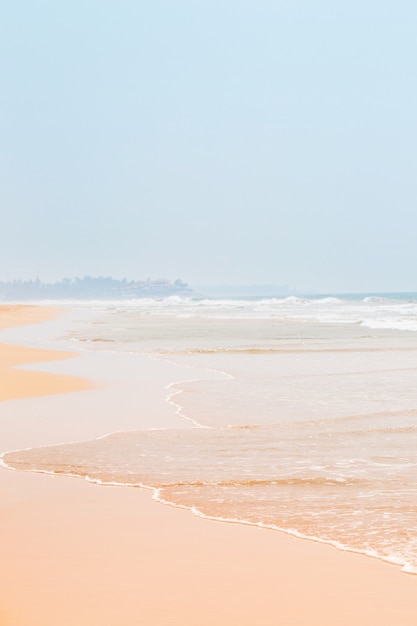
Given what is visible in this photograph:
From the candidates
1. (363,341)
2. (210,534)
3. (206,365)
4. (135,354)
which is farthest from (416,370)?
(210,534)

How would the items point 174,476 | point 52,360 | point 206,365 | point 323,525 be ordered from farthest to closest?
point 52,360
point 206,365
point 174,476
point 323,525

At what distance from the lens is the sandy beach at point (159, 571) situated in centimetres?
363

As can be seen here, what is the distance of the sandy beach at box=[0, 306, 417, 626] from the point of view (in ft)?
11.9

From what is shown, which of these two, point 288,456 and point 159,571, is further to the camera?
point 288,456

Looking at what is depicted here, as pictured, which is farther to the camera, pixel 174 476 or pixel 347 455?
pixel 347 455

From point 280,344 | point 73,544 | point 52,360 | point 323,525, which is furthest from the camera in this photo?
point 280,344

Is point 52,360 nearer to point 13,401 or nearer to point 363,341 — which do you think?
point 13,401

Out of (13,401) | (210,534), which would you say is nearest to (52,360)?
(13,401)

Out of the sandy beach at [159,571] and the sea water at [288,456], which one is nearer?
the sandy beach at [159,571]

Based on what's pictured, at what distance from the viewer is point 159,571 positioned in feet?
13.8

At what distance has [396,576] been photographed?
4133mm

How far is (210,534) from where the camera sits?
4.92 meters

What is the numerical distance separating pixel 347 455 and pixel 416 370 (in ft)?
26.1

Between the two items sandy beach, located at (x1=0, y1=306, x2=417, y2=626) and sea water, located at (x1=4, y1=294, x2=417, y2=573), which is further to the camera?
sea water, located at (x1=4, y1=294, x2=417, y2=573)
